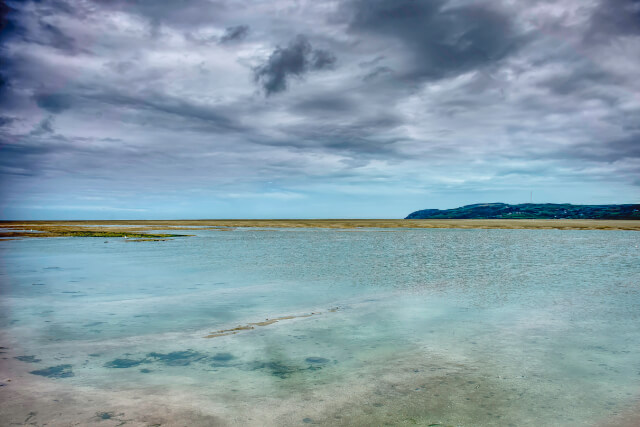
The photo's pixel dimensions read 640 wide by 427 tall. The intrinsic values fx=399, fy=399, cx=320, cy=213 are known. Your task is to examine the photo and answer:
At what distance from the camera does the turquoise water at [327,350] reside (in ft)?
22.6

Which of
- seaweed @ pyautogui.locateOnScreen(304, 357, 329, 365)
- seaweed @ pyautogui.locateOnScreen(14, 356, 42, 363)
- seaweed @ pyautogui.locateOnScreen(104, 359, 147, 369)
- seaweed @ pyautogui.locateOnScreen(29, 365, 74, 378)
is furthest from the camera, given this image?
seaweed @ pyautogui.locateOnScreen(14, 356, 42, 363)

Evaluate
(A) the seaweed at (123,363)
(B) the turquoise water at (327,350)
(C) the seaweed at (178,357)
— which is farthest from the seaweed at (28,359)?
(C) the seaweed at (178,357)

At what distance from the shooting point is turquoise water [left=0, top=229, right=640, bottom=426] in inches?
271

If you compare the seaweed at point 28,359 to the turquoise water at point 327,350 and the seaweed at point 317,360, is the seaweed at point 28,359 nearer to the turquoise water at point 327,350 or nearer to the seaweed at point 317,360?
the turquoise water at point 327,350

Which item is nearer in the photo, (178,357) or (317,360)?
(317,360)

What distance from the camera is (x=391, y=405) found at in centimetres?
693

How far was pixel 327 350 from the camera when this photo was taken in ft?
33.2

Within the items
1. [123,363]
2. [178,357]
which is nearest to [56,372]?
[123,363]

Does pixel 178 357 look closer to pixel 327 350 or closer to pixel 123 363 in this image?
pixel 123 363

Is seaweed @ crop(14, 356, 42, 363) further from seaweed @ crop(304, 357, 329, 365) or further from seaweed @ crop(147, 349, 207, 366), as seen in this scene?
seaweed @ crop(304, 357, 329, 365)

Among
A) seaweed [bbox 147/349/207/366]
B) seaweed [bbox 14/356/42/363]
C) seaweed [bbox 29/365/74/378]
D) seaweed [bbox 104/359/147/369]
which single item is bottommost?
seaweed [bbox 147/349/207/366]

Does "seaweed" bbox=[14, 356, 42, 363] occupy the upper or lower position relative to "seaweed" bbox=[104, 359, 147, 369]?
upper

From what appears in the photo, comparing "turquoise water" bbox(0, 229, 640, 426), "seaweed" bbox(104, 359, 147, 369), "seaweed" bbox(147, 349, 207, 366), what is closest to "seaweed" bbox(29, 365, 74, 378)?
"turquoise water" bbox(0, 229, 640, 426)

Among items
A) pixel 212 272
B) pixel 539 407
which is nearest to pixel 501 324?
pixel 539 407
